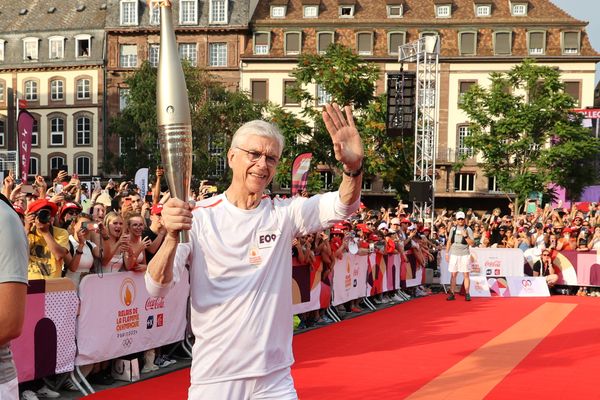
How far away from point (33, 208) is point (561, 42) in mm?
50213

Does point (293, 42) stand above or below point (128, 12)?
below

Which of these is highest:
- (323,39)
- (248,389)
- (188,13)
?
(188,13)

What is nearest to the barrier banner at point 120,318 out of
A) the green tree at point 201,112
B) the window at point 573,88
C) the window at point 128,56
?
the green tree at point 201,112

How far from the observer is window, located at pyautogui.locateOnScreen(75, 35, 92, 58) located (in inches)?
2219

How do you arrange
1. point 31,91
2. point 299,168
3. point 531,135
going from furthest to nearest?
point 31,91 < point 531,135 < point 299,168

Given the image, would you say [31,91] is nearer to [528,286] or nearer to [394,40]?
[394,40]

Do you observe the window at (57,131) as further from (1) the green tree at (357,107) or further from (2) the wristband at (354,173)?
(2) the wristband at (354,173)

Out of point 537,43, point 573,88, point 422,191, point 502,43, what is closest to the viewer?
point 422,191

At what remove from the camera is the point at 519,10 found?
53.8 m

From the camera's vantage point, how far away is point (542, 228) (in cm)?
2256

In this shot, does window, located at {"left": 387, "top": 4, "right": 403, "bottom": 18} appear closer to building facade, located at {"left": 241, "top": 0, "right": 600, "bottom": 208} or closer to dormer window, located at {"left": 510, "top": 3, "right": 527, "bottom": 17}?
building facade, located at {"left": 241, "top": 0, "right": 600, "bottom": 208}

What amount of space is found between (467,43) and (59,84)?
1147 inches

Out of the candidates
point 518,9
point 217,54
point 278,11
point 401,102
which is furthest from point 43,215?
point 518,9

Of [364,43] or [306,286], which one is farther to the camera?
[364,43]
